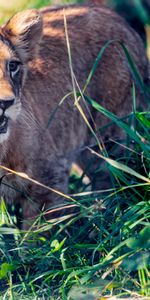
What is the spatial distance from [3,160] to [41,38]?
1.13 metres

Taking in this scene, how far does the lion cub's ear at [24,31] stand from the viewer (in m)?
6.11

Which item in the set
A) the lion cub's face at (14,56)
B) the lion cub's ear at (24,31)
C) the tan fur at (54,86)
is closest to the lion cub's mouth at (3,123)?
the lion cub's face at (14,56)

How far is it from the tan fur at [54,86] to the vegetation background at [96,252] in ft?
1.79

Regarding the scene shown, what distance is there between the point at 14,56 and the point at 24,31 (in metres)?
0.43

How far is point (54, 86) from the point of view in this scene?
6.80 m

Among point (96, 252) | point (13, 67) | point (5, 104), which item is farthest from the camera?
point (13, 67)

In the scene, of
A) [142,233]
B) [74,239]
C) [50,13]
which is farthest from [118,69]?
[142,233]

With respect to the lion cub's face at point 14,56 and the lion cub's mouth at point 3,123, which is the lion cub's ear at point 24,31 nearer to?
the lion cub's face at point 14,56

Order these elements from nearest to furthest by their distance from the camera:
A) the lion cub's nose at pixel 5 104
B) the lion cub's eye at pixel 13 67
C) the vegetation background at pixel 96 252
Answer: the vegetation background at pixel 96 252 < the lion cub's nose at pixel 5 104 < the lion cub's eye at pixel 13 67

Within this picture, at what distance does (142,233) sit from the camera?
466 cm

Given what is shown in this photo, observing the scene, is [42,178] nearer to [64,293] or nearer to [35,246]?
[35,246]

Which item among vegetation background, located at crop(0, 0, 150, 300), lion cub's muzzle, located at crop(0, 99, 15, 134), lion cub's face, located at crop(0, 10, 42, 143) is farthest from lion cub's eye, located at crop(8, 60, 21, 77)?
vegetation background, located at crop(0, 0, 150, 300)

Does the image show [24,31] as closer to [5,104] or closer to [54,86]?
[54,86]

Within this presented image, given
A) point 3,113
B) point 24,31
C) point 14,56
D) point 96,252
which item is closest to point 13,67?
point 14,56
